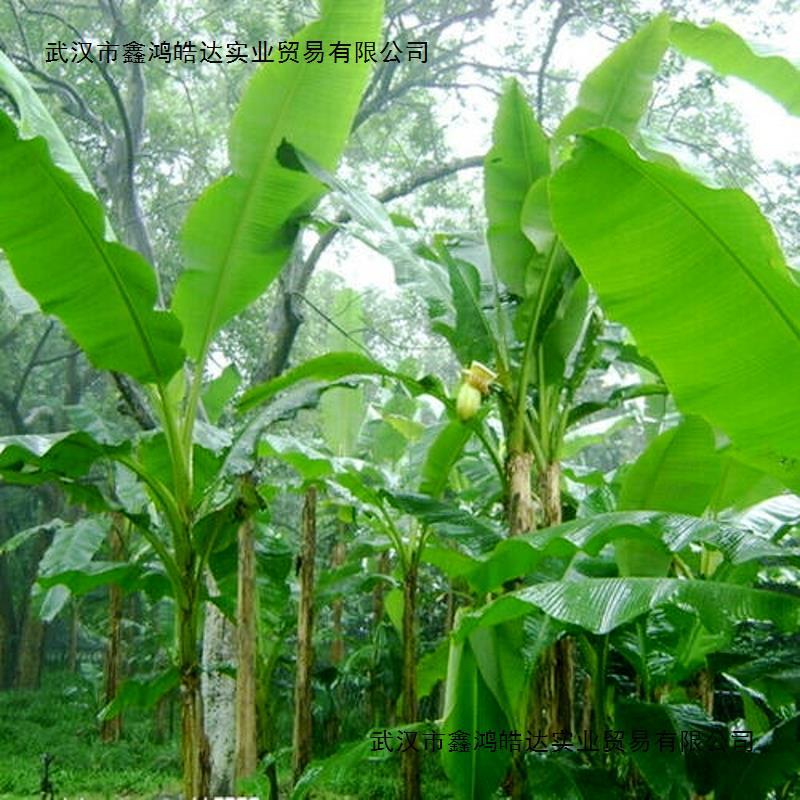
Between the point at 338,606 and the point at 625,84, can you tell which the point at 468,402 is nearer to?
the point at 625,84

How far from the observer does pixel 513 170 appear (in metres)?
2.99

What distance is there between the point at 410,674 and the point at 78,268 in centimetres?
212

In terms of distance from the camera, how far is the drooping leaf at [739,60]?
2.53 m

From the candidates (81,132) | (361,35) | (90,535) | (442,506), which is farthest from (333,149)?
(81,132)

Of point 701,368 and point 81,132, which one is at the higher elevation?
point 81,132

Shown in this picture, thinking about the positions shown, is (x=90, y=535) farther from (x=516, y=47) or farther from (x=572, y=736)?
(x=516, y=47)

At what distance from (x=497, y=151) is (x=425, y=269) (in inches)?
16.6

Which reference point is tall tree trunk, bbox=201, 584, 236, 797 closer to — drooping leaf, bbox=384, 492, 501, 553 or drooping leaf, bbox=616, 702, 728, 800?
drooping leaf, bbox=384, 492, 501, 553

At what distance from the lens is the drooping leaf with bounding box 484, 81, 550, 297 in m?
2.98

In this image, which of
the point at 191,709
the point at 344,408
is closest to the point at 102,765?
the point at 344,408

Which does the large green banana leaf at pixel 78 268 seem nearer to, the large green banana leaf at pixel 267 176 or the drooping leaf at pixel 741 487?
the large green banana leaf at pixel 267 176

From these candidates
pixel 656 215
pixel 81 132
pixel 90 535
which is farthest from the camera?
pixel 81 132

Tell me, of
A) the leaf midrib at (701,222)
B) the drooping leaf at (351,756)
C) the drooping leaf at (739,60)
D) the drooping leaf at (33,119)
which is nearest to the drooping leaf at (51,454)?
the drooping leaf at (33,119)

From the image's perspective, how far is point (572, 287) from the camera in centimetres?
295
